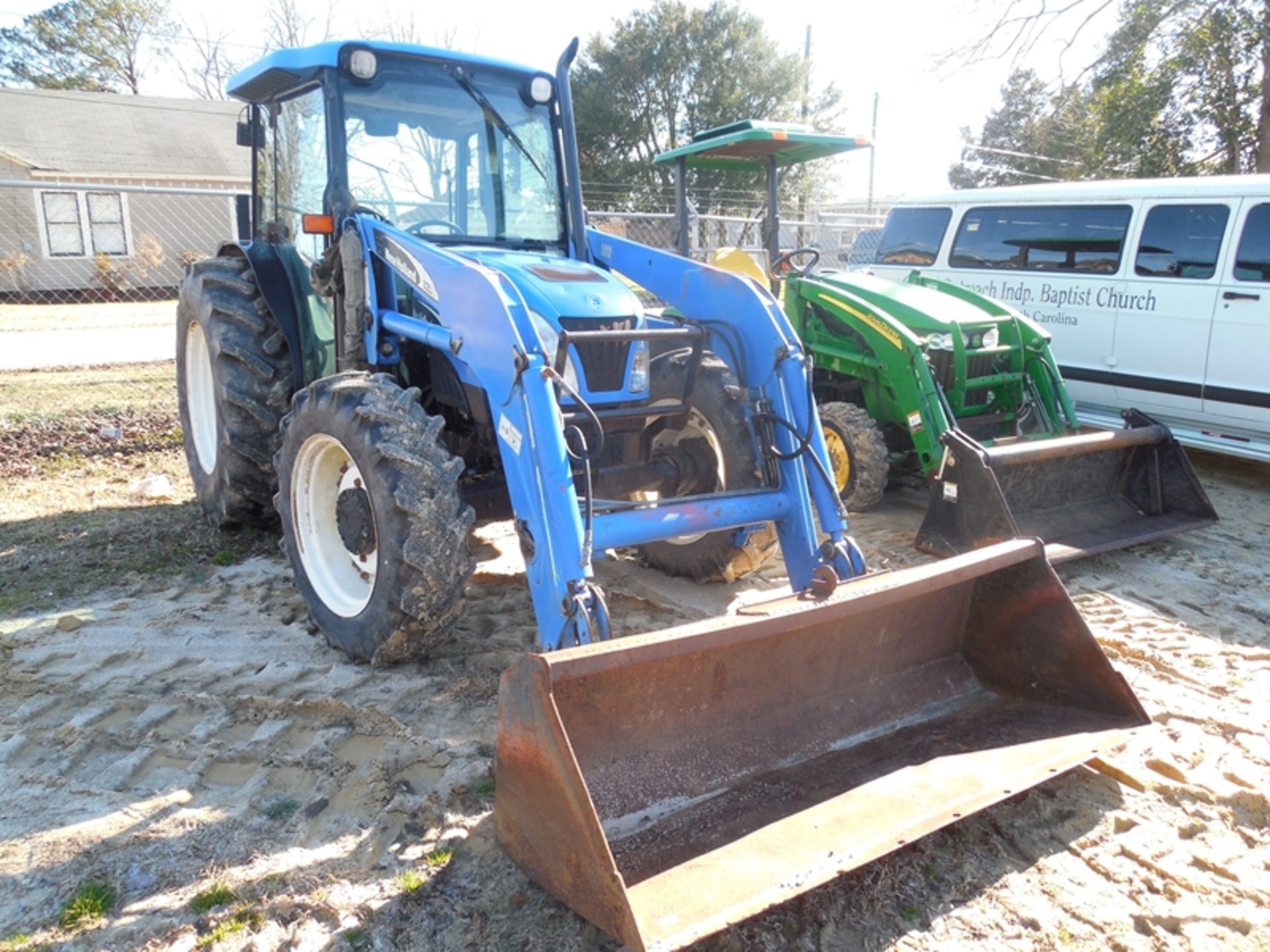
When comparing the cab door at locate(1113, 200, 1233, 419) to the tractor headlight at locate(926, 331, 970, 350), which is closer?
the tractor headlight at locate(926, 331, 970, 350)

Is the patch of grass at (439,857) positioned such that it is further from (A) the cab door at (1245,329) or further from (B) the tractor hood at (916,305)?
(A) the cab door at (1245,329)

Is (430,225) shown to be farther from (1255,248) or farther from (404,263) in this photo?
(1255,248)

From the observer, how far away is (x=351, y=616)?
3.81 m

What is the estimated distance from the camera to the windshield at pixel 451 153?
4.27 metres

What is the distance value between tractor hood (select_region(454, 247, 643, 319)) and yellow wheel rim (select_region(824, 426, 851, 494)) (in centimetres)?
255

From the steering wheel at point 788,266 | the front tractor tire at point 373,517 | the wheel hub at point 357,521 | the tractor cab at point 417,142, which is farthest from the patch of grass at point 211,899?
the steering wheel at point 788,266

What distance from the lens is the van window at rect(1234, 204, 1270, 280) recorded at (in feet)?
22.1

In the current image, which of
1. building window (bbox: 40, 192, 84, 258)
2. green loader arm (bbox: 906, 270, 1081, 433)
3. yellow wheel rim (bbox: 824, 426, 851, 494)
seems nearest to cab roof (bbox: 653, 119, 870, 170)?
green loader arm (bbox: 906, 270, 1081, 433)

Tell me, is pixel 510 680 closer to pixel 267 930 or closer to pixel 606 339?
pixel 267 930

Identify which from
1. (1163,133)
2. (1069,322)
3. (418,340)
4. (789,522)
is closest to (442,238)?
(418,340)

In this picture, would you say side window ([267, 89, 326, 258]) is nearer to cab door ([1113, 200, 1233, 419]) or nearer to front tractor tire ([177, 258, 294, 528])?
front tractor tire ([177, 258, 294, 528])

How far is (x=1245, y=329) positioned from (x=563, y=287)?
5518 millimetres

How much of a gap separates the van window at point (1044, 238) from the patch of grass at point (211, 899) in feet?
24.6

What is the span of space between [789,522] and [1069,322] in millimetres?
5233
